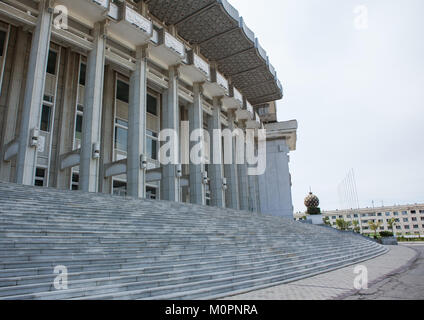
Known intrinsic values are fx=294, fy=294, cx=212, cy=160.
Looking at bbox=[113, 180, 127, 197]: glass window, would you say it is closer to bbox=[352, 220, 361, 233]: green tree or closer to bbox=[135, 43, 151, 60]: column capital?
bbox=[135, 43, 151, 60]: column capital

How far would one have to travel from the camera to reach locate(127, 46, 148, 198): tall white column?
17172mm

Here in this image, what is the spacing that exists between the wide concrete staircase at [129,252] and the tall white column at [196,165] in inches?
396

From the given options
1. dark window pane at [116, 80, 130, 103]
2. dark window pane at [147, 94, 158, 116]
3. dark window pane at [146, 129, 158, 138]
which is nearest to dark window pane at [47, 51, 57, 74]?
dark window pane at [116, 80, 130, 103]

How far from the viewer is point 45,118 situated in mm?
17219

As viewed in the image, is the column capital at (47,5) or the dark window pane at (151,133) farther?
the dark window pane at (151,133)

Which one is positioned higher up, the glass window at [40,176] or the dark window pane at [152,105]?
the dark window pane at [152,105]

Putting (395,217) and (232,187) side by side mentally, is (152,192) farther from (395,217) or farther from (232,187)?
(395,217)

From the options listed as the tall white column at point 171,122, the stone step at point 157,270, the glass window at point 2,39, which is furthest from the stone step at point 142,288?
the glass window at point 2,39

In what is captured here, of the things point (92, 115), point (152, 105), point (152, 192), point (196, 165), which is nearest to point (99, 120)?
point (92, 115)

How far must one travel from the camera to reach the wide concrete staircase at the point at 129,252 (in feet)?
17.2

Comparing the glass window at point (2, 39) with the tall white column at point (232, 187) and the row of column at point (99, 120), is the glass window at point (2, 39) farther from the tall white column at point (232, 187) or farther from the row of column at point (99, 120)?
the tall white column at point (232, 187)
